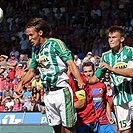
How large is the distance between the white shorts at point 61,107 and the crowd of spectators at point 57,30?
8.38 metres

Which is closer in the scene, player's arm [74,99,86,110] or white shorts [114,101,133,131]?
player's arm [74,99,86,110]

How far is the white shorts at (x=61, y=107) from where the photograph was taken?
599 cm

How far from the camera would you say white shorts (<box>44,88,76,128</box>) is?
599 centimetres

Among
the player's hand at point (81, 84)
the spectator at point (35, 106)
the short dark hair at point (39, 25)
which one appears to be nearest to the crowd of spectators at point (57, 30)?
the spectator at point (35, 106)

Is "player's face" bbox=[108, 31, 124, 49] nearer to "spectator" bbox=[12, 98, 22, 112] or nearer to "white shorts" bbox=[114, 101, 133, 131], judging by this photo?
"white shorts" bbox=[114, 101, 133, 131]

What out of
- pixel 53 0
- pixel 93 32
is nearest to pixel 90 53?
pixel 93 32

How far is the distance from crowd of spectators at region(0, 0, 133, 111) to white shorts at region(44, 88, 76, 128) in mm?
8379

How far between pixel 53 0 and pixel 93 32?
13.0ft

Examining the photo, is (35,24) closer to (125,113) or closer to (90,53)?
(125,113)

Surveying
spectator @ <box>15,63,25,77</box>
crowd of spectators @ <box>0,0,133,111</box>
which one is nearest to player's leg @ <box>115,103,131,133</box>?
crowd of spectators @ <box>0,0,133,111</box>

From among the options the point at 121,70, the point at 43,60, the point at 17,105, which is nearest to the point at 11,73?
the point at 17,105

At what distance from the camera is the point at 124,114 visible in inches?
274

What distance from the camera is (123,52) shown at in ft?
22.5

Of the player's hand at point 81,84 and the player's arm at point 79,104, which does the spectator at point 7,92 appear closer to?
the player's arm at point 79,104
